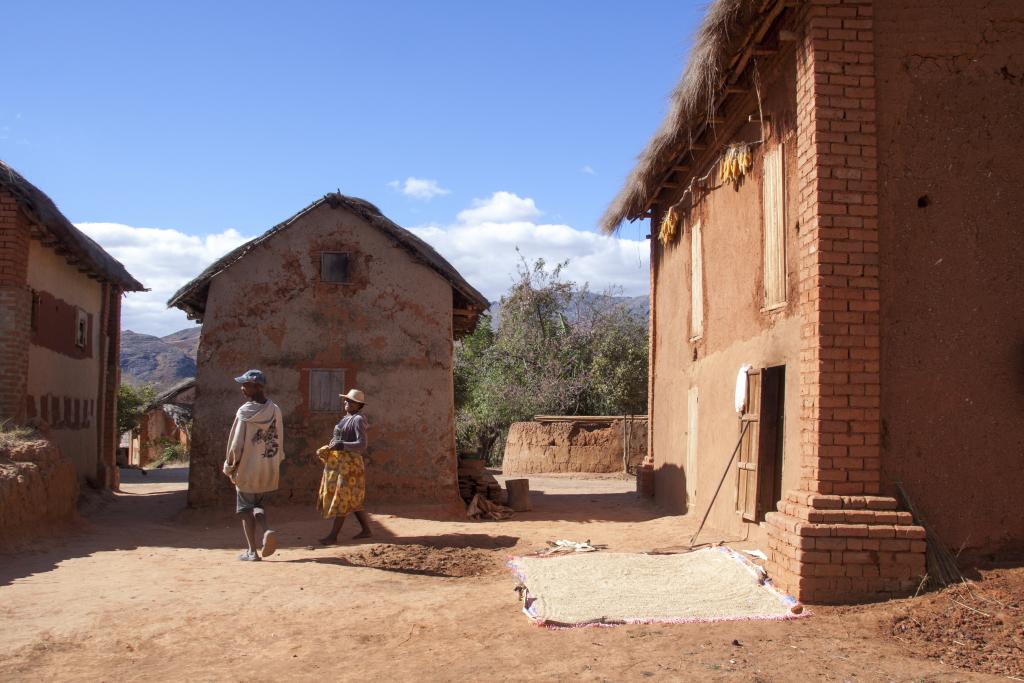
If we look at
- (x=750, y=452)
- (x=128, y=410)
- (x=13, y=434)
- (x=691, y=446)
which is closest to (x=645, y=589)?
(x=750, y=452)

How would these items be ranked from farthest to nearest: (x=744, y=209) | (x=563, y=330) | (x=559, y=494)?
1. (x=563, y=330)
2. (x=559, y=494)
3. (x=744, y=209)

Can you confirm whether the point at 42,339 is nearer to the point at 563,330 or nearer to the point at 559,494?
the point at 559,494

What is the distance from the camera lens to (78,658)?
5445 millimetres

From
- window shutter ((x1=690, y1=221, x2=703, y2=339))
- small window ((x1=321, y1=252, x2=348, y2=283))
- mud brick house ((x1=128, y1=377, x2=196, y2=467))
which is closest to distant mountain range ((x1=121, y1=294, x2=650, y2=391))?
mud brick house ((x1=128, y1=377, x2=196, y2=467))

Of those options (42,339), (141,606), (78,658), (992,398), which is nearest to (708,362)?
(992,398)

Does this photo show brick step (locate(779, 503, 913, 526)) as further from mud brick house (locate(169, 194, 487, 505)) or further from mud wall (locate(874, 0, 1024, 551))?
mud brick house (locate(169, 194, 487, 505))

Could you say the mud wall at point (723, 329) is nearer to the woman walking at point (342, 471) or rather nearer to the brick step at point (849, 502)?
the brick step at point (849, 502)

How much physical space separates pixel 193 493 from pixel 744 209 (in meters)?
8.65

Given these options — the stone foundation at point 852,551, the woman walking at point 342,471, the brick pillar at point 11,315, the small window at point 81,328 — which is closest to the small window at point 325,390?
the woman walking at point 342,471

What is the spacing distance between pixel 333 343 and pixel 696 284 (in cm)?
540

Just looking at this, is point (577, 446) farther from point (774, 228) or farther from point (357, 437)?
point (774, 228)

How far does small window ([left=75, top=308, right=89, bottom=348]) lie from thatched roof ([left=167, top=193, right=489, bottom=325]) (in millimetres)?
3757

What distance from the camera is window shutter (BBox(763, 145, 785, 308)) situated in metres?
7.80

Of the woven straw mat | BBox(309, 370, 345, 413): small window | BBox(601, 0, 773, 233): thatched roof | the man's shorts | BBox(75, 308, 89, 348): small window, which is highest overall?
BBox(601, 0, 773, 233): thatched roof
